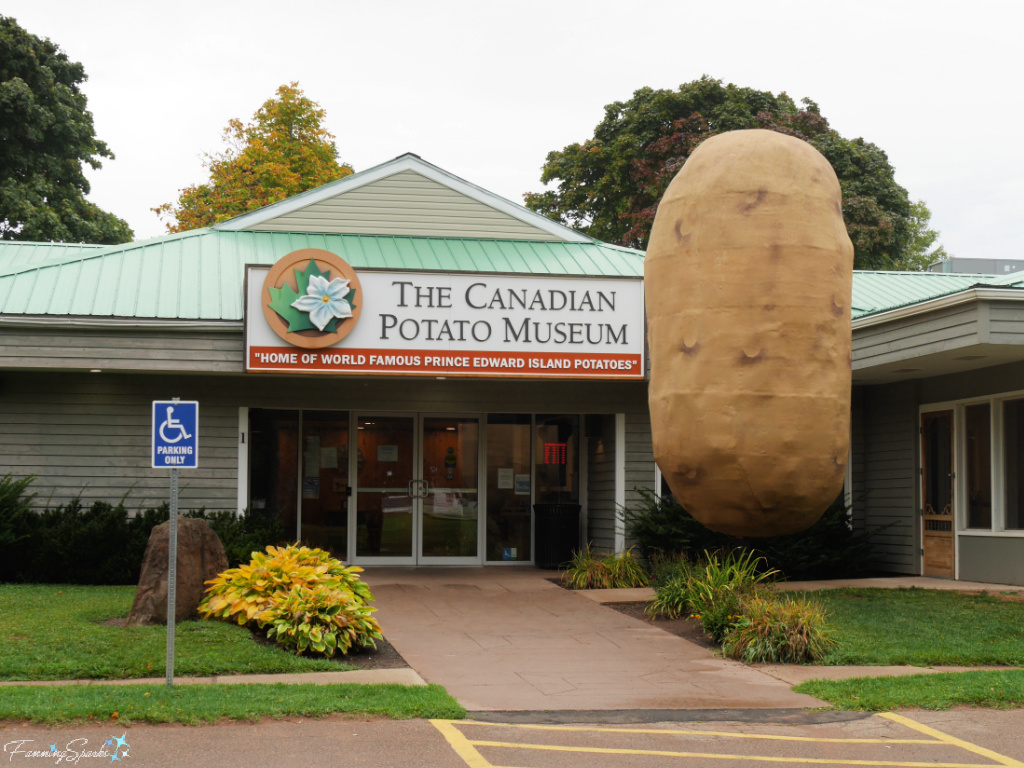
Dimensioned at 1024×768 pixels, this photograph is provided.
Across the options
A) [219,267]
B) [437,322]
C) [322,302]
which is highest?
[219,267]

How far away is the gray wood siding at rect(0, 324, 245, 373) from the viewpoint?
13.1m

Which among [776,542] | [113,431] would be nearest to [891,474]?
[776,542]

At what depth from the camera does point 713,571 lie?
37.1 feet

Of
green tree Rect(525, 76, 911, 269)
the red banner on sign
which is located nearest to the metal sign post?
the red banner on sign

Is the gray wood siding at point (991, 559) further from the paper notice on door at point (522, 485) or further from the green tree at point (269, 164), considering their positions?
the green tree at point (269, 164)

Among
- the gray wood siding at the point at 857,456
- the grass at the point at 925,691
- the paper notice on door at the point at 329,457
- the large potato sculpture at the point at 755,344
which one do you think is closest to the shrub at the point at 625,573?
the gray wood siding at the point at 857,456

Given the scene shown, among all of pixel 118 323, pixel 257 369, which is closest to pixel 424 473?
pixel 257 369

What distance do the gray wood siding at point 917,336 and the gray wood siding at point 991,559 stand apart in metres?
2.96

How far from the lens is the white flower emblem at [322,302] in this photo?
13.4 meters

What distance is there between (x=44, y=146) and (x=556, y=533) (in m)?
21.5

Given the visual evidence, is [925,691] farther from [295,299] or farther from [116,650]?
[295,299]

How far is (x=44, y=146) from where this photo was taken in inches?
1171

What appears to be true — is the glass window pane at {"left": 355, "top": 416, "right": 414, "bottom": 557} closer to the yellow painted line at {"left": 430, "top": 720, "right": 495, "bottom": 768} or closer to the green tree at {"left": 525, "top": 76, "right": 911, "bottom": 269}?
the yellow painted line at {"left": 430, "top": 720, "right": 495, "bottom": 768}

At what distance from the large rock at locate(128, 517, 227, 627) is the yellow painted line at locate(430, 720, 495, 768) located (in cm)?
389
